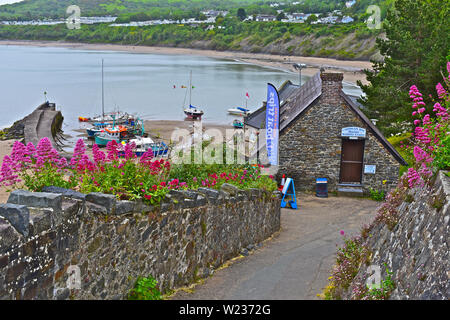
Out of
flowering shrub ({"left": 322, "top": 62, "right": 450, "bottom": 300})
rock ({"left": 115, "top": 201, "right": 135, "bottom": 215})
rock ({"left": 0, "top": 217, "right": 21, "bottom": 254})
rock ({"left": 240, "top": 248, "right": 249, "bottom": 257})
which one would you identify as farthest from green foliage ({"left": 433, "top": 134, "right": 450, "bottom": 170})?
rock ({"left": 0, "top": 217, "right": 21, "bottom": 254})

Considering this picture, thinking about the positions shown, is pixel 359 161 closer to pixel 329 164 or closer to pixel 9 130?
pixel 329 164

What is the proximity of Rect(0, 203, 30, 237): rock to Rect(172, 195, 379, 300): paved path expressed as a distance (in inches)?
166

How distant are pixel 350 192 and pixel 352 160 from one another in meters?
1.53

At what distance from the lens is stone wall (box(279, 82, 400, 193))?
79.0 ft

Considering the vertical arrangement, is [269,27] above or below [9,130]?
above

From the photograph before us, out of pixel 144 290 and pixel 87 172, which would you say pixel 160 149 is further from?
pixel 87 172

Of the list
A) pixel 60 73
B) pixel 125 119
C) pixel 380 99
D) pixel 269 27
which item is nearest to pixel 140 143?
pixel 125 119

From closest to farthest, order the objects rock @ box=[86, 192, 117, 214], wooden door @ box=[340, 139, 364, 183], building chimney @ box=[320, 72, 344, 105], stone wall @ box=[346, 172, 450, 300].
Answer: stone wall @ box=[346, 172, 450, 300] → rock @ box=[86, 192, 117, 214] → building chimney @ box=[320, 72, 344, 105] → wooden door @ box=[340, 139, 364, 183]

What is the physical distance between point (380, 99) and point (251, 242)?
20965 mm

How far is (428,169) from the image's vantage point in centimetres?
845

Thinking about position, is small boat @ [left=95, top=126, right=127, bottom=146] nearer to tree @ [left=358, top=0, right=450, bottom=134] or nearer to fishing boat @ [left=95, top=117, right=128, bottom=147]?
fishing boat @ [left=95, top=117, right=128, bottom=147]

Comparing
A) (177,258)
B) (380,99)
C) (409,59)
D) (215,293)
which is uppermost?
(409,59)

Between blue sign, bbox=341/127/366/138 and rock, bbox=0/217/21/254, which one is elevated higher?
blue sign, bbox=341/127/366/138

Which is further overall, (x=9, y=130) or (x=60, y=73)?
(x=60, y=73)
